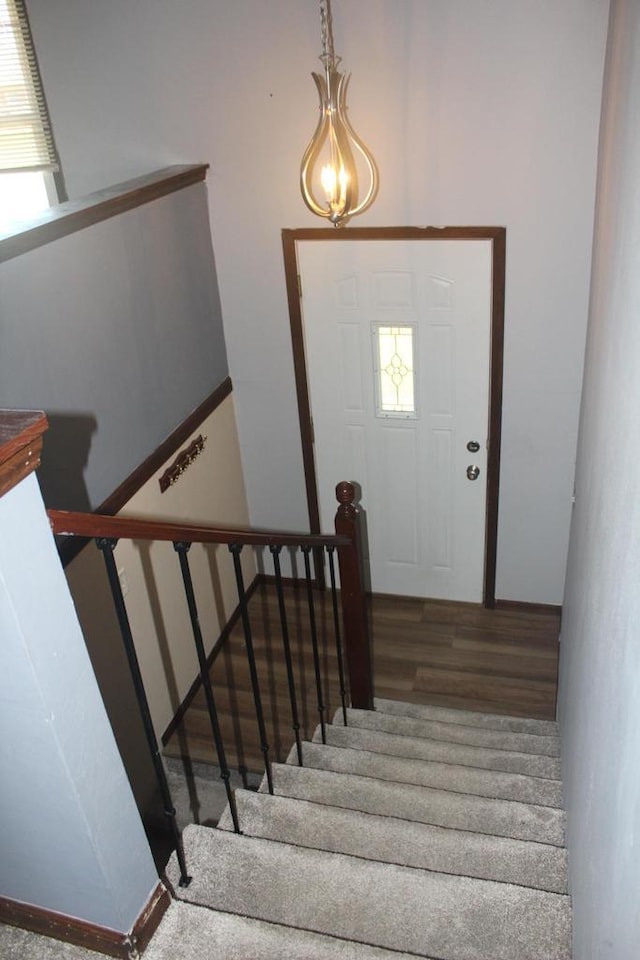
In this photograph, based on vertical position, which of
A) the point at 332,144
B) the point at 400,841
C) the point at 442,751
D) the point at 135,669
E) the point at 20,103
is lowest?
the point at 442,751

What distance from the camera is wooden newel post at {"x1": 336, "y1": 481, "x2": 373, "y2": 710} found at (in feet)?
9.75

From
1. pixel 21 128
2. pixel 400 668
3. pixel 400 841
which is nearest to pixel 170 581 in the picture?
pixel 400 668

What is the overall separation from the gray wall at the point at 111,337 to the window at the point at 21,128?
2.34 feet

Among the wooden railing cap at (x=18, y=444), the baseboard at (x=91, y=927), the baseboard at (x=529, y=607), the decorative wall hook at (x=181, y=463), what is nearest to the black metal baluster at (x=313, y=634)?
the baseboard at (x=91, y=927)

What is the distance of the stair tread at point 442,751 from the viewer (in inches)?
114

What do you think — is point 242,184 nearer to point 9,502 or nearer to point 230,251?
point 230,251

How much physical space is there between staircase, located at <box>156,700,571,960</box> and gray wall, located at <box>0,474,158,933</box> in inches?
8.6

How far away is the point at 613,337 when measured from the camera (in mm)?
2033

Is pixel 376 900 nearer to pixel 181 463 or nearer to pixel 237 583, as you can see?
pixel 237 583

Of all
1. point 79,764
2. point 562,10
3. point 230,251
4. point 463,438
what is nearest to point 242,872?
point 79,764

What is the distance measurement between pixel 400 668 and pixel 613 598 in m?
2.69

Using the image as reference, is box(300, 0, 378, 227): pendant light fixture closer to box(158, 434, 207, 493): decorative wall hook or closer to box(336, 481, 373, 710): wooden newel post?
box(336, 481, 373, 710): wooden newel post

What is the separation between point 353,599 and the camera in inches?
121

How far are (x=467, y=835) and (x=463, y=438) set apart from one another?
2.38 metres
